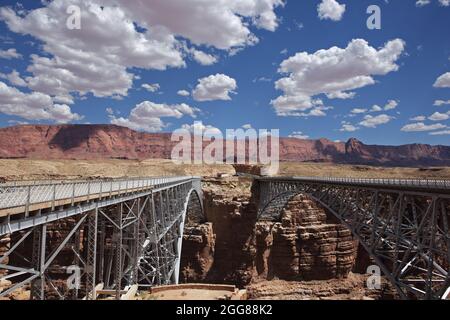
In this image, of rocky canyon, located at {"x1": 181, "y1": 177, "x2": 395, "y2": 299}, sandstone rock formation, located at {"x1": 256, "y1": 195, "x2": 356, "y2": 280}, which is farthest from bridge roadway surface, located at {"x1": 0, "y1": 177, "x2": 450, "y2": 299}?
sandstone rock formation, located at {"x1": 256, "y1": 195, "x2": 356, "y2": 280}

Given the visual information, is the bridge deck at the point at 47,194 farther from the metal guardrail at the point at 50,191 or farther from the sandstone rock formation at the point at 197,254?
the sandstone rock formation at the point at 197,254

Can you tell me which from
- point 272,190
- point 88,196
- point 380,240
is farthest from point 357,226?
point 272,190

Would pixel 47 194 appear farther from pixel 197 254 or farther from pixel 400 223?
pixel 197 254

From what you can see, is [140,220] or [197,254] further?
[197,254]

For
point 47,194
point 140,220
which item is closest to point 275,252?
point 140,220

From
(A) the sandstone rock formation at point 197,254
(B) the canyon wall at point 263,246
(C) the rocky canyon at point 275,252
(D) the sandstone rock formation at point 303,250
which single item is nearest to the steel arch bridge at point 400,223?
(D) the sandstone rock formation at point 303,250

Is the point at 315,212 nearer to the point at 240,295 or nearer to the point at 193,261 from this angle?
the point at 193,261

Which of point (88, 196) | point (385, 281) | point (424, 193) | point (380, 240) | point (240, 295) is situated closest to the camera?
point (88, 196)

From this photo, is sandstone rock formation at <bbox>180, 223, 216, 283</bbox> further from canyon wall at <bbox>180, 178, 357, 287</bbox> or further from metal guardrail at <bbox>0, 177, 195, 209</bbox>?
metal guardrail at <bbox>0, 177, 195, 209</bbox>
